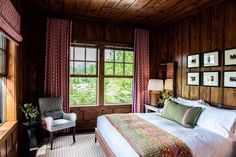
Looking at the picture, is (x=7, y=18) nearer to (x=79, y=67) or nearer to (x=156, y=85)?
(x=79, y=67)

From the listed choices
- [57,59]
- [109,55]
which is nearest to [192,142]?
[109,55]

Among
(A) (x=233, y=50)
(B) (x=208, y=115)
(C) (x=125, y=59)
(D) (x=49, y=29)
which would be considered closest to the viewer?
(B) (x=208, y=115)

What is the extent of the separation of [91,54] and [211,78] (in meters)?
2.91

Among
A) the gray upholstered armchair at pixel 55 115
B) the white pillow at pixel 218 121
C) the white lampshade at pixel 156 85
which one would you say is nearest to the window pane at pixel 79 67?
the gray upholstered armchair at pixel 55 115

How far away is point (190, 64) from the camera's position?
4.08m

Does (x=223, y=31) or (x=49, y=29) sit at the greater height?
(x=49, y=29)

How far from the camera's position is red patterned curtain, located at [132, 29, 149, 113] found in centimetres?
516

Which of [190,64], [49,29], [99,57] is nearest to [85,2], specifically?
[49,29]

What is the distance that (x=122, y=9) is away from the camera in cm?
400

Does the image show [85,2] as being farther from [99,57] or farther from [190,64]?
[190,64]

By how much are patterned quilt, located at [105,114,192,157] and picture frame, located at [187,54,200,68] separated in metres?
1.75

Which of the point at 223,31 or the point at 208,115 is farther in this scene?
the point at 223,31

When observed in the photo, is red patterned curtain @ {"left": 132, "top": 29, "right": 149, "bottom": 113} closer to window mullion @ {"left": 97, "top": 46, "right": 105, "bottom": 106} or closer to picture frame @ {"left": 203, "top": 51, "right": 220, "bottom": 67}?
window mullion @ {"left": 97, "top": 46, "right": 105, "bottom": 106}

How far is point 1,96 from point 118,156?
2.14 m
